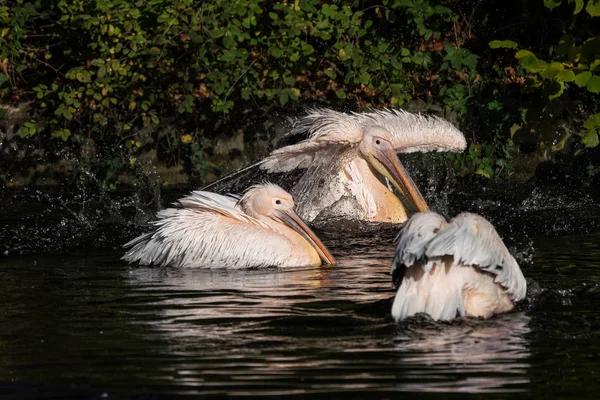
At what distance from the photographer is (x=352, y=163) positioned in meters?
8.57

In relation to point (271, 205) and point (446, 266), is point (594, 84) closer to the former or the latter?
point (271, 205)

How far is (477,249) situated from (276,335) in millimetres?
878

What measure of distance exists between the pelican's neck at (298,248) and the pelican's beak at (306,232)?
3cm

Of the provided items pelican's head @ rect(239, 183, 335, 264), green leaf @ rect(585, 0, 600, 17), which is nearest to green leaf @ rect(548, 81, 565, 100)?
green leaf @ rect(585, 0, 600, 17)

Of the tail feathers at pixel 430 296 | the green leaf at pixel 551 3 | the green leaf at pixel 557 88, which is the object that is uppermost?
the green leaf at pixel 551 3

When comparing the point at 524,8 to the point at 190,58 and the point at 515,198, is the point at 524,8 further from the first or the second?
the point at 190,58

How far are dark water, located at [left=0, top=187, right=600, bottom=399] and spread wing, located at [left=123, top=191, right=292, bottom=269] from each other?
15cm

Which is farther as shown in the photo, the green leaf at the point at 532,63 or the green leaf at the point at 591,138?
the green leaf at the point at 591,138

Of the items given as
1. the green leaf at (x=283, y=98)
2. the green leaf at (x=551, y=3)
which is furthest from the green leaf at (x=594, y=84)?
the green leaf at (x=283, y=98)

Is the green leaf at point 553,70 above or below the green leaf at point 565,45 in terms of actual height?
below

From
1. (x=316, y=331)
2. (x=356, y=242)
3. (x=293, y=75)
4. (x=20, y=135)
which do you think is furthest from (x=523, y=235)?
(x=20, y=135)

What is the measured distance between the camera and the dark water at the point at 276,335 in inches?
155

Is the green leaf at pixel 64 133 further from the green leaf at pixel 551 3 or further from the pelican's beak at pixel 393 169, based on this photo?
the green leaf at pixel 551 3

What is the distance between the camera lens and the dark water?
3936 millimetres
